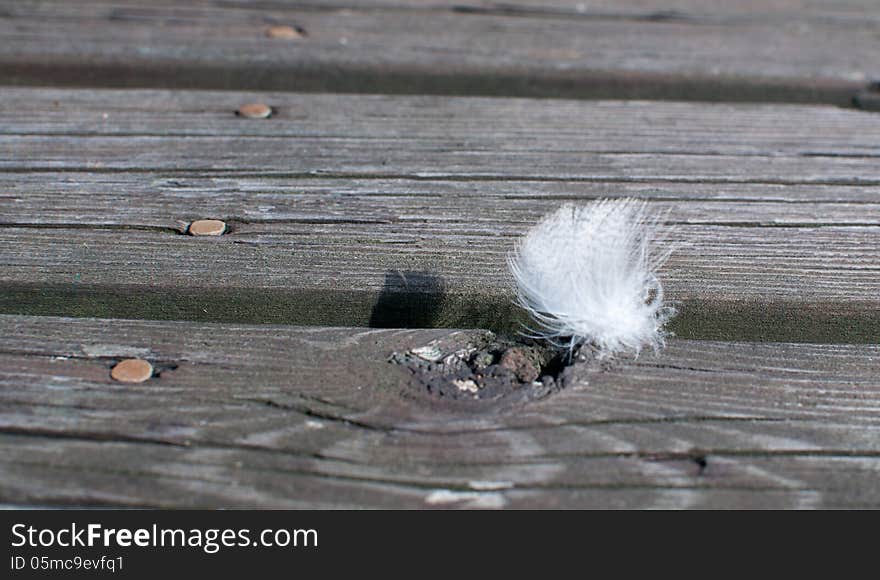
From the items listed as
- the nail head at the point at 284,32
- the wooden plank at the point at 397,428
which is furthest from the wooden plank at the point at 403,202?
the nail head at the point at 284,32

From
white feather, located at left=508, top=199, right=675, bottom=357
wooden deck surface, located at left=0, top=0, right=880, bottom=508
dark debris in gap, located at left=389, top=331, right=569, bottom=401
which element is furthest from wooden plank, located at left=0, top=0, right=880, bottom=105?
dark debris in gap, located at left=389, top=331, right=569, bottom=401

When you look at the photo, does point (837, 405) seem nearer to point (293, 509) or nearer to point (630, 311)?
point (630, 311)

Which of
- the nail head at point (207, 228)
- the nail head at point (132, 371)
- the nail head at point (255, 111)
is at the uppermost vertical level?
the nail head at point (255, 111)

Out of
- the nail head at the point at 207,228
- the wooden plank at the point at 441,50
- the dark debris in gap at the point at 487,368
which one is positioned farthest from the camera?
the wooden plank at the point at 441,50

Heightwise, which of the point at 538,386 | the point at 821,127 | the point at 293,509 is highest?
the point at 821,127

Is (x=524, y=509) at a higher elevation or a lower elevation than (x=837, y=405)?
lower

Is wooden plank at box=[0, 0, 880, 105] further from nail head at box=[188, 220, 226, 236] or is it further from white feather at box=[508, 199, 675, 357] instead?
white feather at box=[508, 199, 675, 357]

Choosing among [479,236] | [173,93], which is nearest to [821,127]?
[479,236]

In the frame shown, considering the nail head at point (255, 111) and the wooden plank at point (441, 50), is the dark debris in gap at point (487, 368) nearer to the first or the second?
the nail head at point (255, 111)
